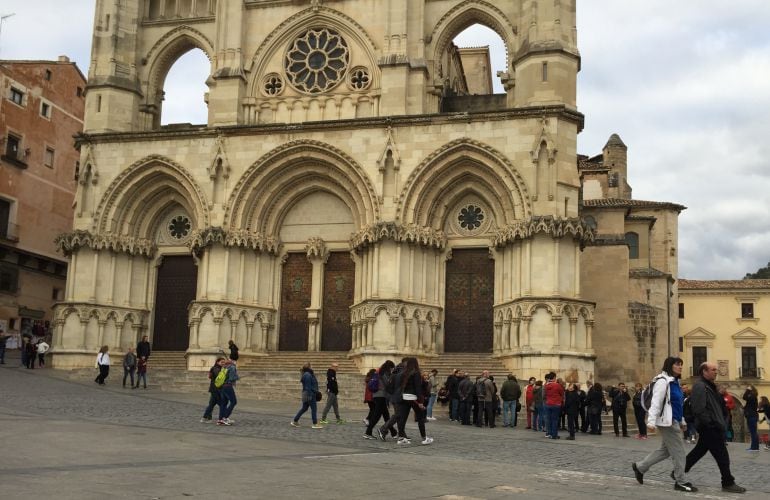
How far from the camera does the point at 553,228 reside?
27.7 metres

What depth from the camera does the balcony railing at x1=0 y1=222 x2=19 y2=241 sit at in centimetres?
3972

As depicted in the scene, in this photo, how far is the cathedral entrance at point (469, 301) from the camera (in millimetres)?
29984

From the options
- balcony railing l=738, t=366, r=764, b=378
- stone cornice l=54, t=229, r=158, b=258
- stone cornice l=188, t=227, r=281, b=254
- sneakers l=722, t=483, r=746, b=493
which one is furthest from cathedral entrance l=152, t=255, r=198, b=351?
balcony railing l=738, t=366, r=764, b=378

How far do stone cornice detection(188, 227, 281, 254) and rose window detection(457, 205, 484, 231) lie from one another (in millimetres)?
6591

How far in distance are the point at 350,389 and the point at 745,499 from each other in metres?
16.1

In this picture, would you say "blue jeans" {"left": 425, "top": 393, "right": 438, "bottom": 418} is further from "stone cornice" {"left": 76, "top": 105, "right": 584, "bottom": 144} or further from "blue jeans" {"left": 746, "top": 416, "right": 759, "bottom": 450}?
"stone cornice" {"left": 76, "top": 105, "right": 584, "bottom": 144}

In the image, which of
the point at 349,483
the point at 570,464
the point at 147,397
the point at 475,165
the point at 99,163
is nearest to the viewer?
the point at 349,483

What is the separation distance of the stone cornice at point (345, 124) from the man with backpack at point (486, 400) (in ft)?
32.0

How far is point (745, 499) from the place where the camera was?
10914 millimetres

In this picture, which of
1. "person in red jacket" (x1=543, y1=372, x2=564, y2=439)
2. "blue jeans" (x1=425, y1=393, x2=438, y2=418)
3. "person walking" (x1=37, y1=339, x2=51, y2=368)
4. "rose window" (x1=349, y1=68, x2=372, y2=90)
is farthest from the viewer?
"rose window" (x1=349, y1=68, x2=372, y2=90)

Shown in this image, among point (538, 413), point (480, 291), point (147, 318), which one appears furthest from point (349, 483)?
point (147, 318)

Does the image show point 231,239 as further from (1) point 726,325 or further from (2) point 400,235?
(1) point 726,325

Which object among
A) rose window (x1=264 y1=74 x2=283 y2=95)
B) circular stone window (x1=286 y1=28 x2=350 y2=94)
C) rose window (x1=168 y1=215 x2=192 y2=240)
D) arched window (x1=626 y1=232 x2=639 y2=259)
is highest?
circular stone window (x1=286 y1=28 x2=350 y2=94)

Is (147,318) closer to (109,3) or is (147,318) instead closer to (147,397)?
(147,397)
